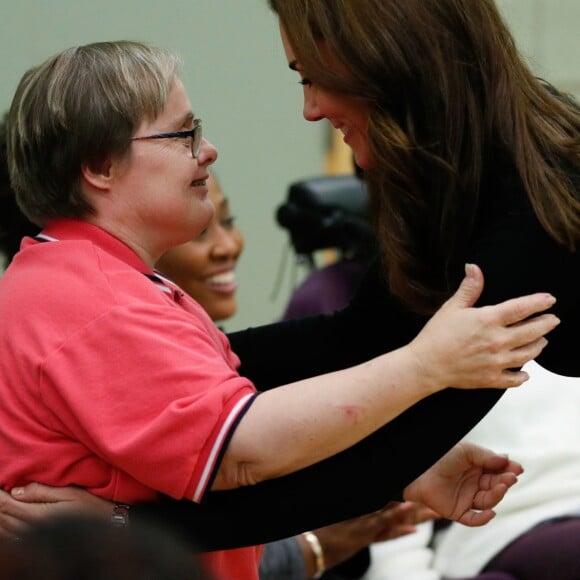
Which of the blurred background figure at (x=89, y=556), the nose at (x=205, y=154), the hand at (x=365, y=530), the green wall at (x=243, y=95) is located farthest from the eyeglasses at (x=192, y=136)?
the green wall at (x=243, y=95)

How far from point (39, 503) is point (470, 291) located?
24.4 inches

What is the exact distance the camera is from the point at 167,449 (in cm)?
156

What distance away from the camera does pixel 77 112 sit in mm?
1713

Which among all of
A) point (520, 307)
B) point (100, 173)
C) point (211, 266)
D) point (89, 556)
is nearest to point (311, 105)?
point (100, 173)

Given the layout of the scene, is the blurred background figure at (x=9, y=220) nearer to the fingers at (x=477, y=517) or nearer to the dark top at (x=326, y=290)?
the fingers at (x=477, y=517)

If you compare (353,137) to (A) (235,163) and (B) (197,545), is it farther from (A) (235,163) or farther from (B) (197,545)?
(A) (235,163)

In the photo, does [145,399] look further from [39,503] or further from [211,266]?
[211,266]

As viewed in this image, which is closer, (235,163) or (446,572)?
(446,572)

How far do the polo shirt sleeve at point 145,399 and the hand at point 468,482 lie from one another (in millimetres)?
473

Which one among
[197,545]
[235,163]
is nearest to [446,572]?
[197,545]

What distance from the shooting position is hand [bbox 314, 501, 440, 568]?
2.64m

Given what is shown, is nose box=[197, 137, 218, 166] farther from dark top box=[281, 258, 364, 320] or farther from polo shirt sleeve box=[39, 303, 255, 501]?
dark top box=[281, 258, 364, 320]

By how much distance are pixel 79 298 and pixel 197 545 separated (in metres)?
0.36

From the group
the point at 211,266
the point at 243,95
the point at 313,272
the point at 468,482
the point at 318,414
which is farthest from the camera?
the point at 243,95
